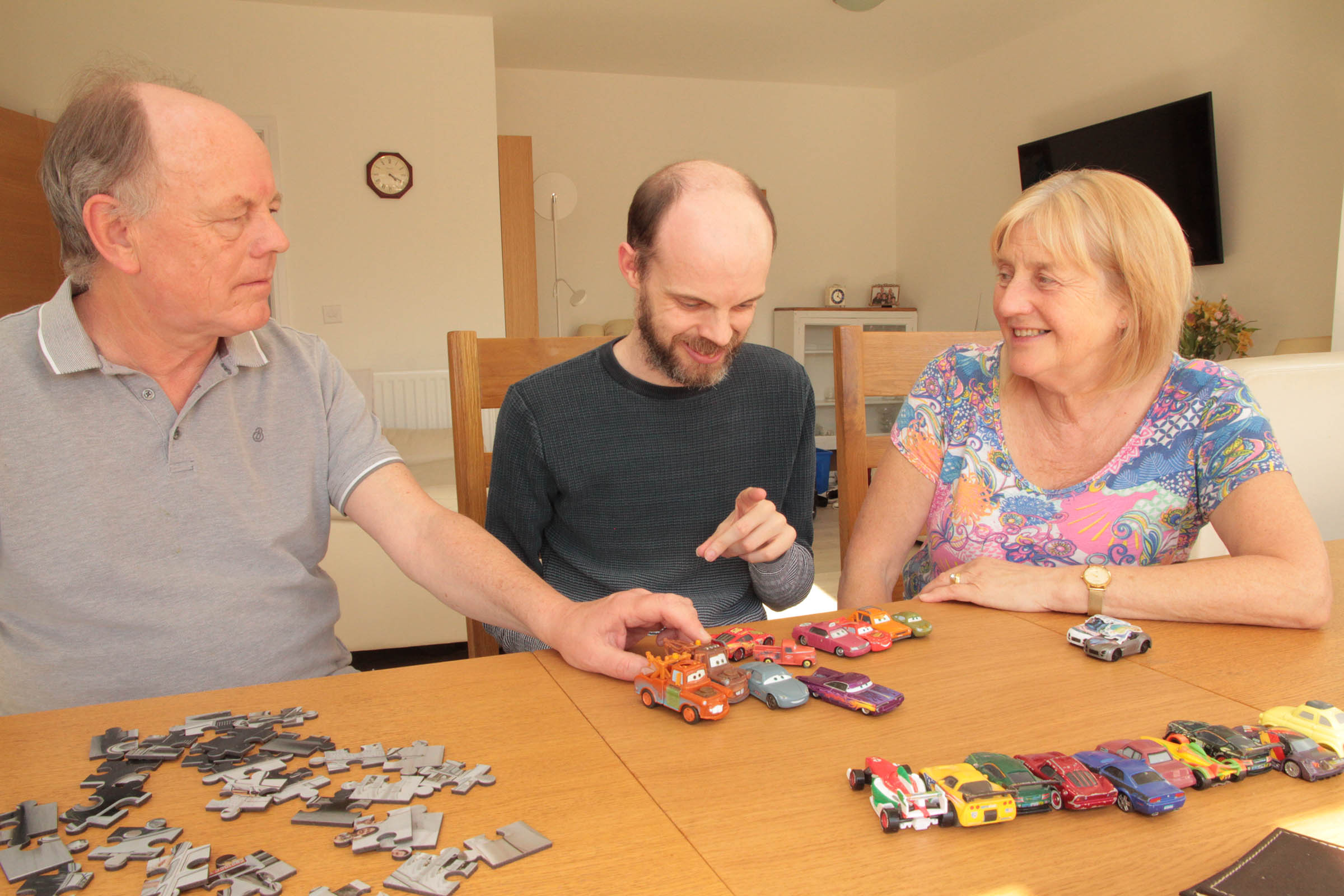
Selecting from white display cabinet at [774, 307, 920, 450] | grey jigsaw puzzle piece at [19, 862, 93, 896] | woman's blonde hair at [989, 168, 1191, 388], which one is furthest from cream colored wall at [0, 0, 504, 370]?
grey jigsaw puzzle piece at [19, 862, 93, 896]

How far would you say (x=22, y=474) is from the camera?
1.24 m

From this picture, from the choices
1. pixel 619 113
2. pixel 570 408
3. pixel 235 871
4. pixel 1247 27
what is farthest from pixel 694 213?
pixel 619 113

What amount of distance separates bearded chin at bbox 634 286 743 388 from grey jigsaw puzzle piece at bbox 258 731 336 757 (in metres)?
0.88

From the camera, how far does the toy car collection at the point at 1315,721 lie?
32.8 inches

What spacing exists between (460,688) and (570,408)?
0.71 meters

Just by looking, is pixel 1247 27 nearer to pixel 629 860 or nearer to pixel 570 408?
pixel 570 408

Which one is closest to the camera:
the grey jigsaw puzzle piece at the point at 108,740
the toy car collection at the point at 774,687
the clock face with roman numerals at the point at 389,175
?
the grey jigsaw puzzle piece at the point at 108,740

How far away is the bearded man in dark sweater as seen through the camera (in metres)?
1.52

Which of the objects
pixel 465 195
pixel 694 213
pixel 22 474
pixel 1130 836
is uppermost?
pixel 465 195

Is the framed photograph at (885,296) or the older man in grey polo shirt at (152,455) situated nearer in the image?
the older man in grey polo shirt at (152,455)

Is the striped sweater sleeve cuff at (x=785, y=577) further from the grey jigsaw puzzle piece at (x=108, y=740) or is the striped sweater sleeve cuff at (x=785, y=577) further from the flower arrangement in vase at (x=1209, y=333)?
the flower arrangement in vase at (x=1209, y=333)

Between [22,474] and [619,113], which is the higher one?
[619,113]

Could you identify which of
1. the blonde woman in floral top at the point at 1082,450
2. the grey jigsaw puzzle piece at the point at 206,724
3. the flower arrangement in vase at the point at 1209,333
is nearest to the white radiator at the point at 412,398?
the flower arrangement in vase at the point at 1209,333

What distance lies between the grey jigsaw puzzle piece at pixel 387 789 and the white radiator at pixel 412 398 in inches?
214
